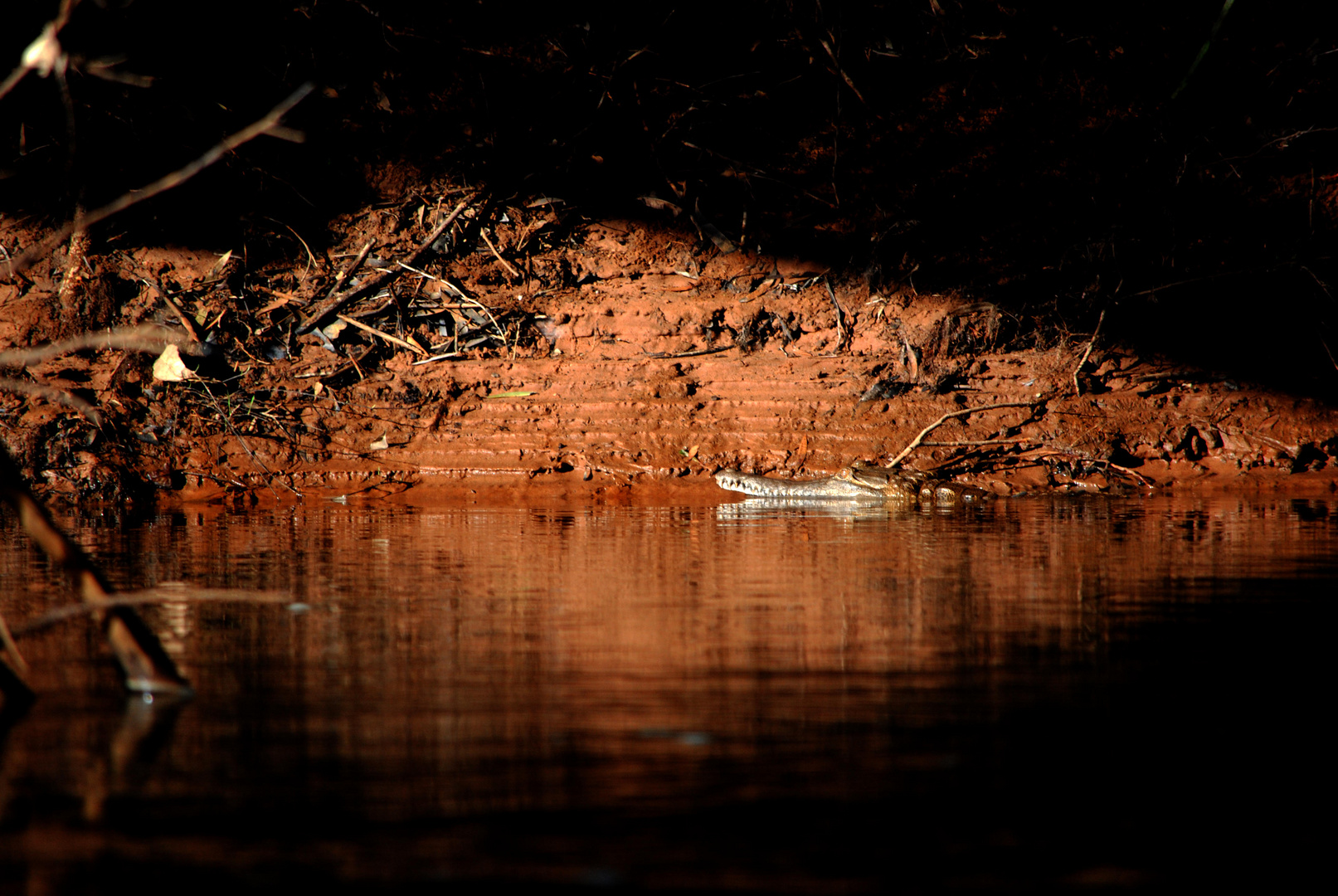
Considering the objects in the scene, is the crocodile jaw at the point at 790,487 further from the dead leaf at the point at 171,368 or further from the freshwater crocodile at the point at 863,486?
the dead leaf at the point at 171,368

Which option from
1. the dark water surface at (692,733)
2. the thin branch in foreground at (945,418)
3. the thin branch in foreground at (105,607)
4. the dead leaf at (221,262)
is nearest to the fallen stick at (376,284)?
the dead leaf at (221,262)

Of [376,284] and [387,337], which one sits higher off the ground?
[376,284]

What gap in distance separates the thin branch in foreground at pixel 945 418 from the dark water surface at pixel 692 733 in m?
3.52

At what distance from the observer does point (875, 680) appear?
2.84 metres

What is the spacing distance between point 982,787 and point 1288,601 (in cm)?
229

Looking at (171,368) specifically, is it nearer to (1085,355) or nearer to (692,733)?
(1085,355)

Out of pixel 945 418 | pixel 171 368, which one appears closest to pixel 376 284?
pixel 171 368

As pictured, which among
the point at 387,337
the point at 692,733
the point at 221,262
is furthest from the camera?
the point at 221,262

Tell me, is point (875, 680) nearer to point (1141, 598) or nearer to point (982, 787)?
point (982, 787)

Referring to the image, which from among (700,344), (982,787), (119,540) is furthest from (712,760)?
(700,344)

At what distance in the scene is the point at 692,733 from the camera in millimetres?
2395

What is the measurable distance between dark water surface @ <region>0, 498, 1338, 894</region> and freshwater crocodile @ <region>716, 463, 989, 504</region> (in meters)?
3.04

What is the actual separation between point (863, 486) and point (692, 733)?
5539mm

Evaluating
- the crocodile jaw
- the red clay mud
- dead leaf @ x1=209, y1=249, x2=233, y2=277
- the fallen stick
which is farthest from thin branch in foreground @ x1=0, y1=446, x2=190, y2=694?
dead leaf @ x1=209, y1=249, x2=233, y2=277
